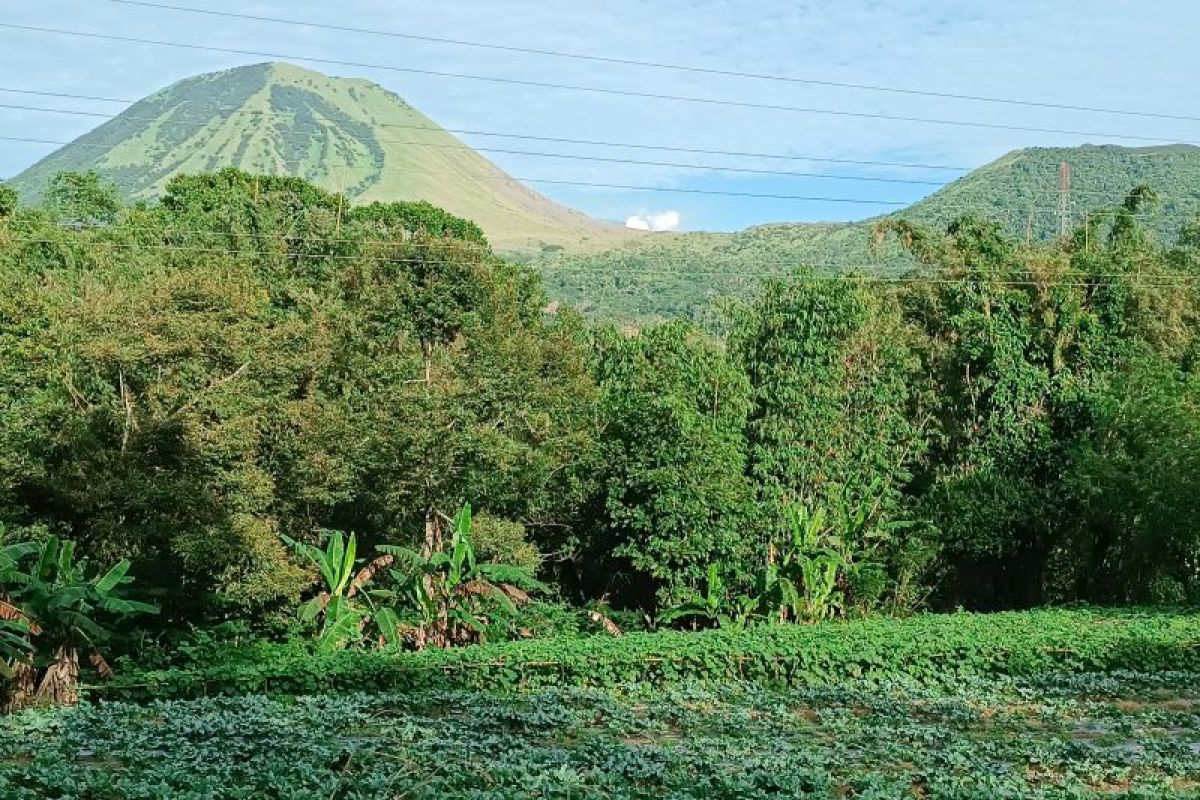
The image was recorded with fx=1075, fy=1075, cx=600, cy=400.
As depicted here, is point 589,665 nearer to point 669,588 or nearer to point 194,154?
point 669,588

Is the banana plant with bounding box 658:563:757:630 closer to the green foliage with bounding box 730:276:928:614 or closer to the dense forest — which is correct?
the dense forest

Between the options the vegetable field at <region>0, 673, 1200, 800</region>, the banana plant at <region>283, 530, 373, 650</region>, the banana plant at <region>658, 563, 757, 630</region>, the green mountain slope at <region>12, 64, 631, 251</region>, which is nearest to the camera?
the vegetable field at <region>0, 673, 1200, 800</region>

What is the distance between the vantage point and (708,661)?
36.4ft

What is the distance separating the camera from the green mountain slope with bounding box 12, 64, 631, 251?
9162cm

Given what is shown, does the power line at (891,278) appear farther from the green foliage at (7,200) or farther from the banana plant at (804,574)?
the green foliage at (7,200)

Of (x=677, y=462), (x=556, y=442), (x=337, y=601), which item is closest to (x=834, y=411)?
(x=677, y=462)

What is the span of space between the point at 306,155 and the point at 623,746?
10428 centimetres

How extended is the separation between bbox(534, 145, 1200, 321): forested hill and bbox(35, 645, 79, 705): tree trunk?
28939 millimetres

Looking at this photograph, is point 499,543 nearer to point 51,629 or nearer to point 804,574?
point 804,574

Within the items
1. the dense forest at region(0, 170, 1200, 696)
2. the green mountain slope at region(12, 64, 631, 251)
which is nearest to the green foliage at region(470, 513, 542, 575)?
the dense forest at region(0, 170, 1200, 696)

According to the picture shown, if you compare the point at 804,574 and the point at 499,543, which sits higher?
the point at 499,543

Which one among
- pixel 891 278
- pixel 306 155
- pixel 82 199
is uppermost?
pixel 306 155

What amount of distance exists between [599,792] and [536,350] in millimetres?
11406

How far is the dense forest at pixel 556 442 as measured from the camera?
1282 centimetres
